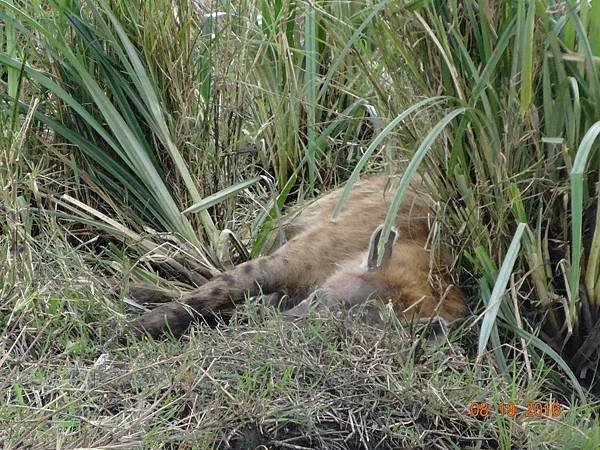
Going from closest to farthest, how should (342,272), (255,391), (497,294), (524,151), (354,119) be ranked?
(255,391), (497,294), (524,151), (342,272), (354,119)

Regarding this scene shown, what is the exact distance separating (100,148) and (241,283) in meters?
0.78

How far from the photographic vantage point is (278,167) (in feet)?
15.1

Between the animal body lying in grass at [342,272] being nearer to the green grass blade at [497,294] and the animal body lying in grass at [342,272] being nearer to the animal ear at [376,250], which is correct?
the animal ear at [376,250]

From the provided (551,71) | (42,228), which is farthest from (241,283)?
(551,71)

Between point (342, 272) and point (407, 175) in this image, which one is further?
point (342, 272)

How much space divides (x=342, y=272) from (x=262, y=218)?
1.57ft

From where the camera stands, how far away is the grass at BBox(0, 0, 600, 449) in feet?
9.48

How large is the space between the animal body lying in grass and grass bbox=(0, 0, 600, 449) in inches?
4.2

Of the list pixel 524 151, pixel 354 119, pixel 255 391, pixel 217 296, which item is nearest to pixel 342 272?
pixel 217 296

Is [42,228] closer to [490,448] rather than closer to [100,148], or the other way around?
[100,148]

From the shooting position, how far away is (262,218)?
4191 mm
